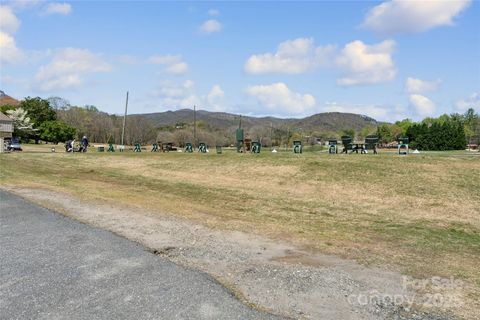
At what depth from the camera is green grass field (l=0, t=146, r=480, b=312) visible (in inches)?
314

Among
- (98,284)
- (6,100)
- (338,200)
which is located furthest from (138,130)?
(98,284)

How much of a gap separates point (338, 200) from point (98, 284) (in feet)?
33.4

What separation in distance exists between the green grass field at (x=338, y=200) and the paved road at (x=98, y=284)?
2700 millimetres

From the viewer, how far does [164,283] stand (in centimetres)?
562

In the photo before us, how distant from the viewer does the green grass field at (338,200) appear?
7.96 meters

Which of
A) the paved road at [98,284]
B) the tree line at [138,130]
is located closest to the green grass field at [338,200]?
the paved road at [98,284]

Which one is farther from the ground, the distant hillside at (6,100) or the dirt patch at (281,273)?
the distant hillside at (6,100)

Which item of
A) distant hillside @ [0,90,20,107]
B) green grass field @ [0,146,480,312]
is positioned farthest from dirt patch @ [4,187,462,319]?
distant hillside @ [0,90,20,107]

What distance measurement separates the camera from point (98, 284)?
561 cm

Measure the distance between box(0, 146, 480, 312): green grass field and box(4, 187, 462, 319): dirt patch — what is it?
673 millimetres

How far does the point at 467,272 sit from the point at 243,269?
10.7ft

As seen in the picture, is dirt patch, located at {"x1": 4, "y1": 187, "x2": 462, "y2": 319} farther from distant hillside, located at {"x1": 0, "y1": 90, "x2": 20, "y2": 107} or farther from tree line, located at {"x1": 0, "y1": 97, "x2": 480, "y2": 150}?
distant hillside, located at {"x1": 0, "y1": 90, "x2": 20, "y2": 107}

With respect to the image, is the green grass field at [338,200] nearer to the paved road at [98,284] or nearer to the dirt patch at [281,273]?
the dirt patch at [281,273]

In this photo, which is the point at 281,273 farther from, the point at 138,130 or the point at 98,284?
the point at 138,130
